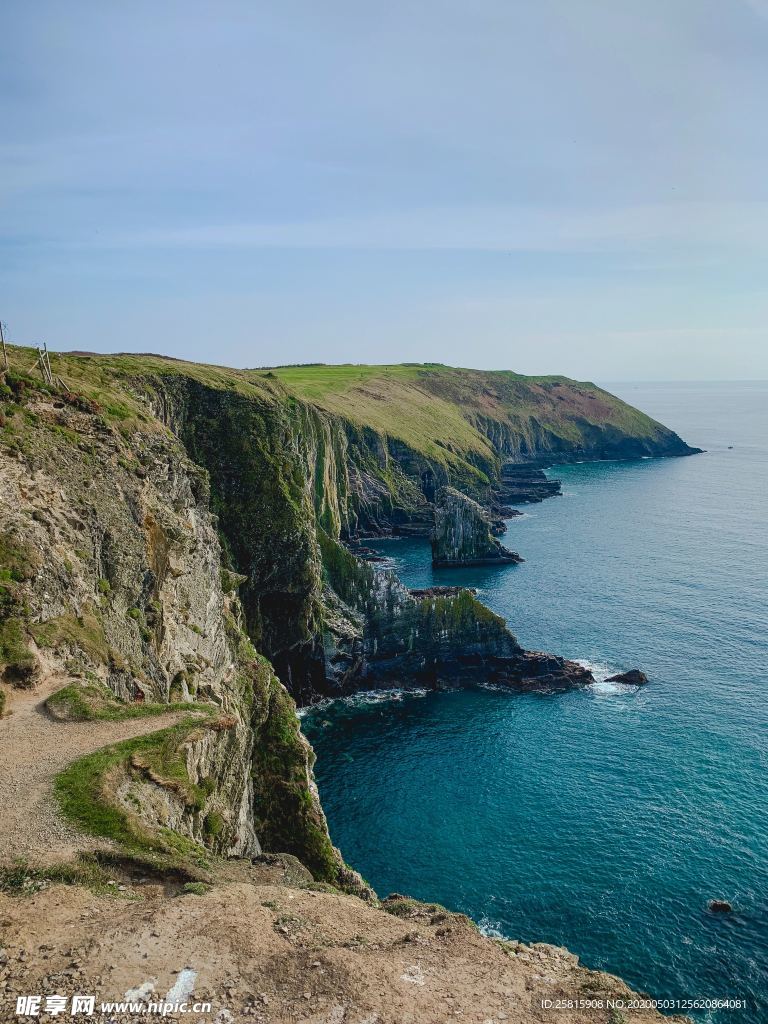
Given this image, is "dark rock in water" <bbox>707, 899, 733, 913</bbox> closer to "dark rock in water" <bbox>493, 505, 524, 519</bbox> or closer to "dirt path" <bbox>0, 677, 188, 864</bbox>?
"dirt path" <bbox>0, 677, 188, 864</bbox>

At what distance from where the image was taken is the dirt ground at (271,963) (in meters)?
16.6

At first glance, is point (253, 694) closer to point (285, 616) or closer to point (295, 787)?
point (295, 787)

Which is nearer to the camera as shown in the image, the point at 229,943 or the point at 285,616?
the point at 229,943

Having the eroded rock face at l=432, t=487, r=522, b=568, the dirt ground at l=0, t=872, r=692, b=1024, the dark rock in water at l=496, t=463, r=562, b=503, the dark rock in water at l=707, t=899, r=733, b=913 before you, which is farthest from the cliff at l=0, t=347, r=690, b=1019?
the dark rock in water at l=496, t=463, r=562, b=503

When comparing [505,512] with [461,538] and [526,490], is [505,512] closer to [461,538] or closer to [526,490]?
[526,490]

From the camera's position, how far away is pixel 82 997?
15.9 meters

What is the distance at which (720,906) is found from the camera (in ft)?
142

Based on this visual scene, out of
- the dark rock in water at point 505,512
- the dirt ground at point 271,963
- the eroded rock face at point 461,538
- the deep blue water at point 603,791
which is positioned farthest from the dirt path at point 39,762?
the dark rock in water at point 505,512

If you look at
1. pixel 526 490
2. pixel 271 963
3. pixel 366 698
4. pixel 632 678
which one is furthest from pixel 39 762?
pixel 526 490

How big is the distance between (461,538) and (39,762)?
10433 cm

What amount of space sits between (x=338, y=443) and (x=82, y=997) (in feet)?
435

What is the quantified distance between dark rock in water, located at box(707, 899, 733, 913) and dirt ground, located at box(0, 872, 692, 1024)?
27491 millimetres

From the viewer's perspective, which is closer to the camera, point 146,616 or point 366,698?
point 146,616

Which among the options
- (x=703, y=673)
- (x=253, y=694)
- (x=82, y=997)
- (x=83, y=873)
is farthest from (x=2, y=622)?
(x=703, y=673)
